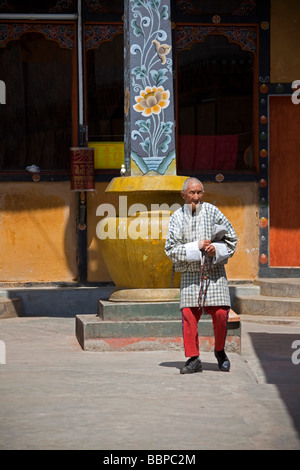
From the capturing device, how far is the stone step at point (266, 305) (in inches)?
470

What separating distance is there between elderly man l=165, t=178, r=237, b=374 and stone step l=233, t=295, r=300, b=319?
4254 millimetres

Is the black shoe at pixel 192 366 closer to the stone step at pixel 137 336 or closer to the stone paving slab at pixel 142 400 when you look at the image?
the stone paving slab at pixel 142 400

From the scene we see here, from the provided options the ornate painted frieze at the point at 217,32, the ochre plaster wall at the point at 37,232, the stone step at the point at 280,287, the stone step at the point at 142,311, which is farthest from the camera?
the ornate painted frieze at the point at 217,32

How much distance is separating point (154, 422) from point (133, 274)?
3710 millimetres

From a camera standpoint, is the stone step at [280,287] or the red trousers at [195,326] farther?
the stone step at [280,287]

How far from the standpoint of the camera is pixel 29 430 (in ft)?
18.0

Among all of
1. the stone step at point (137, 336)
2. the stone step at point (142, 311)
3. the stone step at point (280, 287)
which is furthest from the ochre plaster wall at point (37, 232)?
the stone step at point (137, 336)

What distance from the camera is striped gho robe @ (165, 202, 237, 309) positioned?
7.64m

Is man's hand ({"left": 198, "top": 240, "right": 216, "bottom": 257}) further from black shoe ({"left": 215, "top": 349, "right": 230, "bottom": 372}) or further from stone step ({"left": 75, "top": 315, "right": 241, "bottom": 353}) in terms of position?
stone step ({"left": 75, "top": 315, "right": 241, "bottom": 353})

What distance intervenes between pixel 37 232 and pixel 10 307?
1388 mm

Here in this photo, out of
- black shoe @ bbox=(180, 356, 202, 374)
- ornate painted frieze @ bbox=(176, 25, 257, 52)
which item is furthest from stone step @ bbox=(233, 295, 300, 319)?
black shoe @ bbox=(180, 356, 202, 374)


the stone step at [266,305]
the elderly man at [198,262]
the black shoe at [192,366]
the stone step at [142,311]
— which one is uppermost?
the elderly man at [198,262]

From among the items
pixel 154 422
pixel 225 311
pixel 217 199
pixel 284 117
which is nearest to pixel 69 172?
pixel 217 199
